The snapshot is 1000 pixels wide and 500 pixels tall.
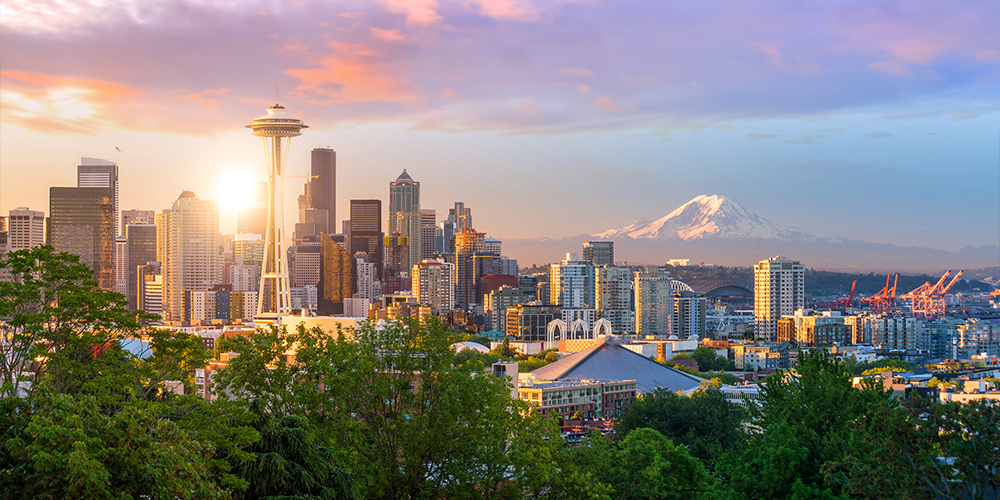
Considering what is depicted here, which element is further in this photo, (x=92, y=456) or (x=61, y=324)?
(x=61, y=324)

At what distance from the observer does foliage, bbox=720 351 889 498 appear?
18.7 m

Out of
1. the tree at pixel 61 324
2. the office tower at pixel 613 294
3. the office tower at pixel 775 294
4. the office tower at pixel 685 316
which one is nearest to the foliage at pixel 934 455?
the tree at pixel 61 324

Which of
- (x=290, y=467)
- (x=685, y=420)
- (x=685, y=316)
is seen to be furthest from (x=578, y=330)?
(x=290, y=467)

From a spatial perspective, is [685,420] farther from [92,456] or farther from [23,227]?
[23,227]

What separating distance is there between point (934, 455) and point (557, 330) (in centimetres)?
13751

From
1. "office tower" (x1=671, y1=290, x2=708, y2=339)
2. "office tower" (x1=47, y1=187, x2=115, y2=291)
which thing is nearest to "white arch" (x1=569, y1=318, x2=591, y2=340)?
"office tower" (x1=671, y1=290, x2=708, y2=339)

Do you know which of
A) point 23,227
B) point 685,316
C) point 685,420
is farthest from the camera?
point 23,227

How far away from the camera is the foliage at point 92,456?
11.5 m

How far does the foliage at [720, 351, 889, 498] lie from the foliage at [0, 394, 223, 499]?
1022 centimetres

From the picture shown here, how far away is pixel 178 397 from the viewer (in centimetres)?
1770

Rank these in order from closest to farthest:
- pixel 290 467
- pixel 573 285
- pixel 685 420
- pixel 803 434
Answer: pixel 290 467 → pixel 803 434 → pixel 685 420 → pixel 573 285

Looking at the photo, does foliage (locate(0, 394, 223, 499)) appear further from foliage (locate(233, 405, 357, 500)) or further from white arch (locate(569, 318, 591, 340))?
white arch (locate(569, 318, 591, 340))

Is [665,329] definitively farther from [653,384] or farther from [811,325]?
[653,384]

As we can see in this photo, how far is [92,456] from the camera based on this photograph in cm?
1170
